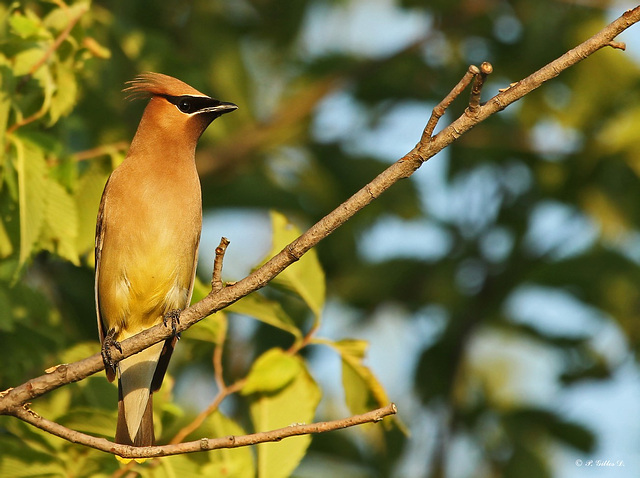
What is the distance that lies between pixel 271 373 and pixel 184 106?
1617 millimetres

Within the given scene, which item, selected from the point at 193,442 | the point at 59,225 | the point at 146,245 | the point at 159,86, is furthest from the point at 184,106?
the point at 193,442

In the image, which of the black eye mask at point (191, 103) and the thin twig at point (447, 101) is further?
the black eye mask at point (191, 103)

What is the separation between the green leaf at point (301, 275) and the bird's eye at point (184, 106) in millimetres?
1157

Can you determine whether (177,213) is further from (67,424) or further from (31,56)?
(67,424)

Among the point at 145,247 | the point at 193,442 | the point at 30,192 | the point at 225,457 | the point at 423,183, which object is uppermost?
the point at 423,183

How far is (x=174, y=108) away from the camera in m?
4.66

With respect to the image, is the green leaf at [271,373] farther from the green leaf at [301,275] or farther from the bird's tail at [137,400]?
the bird's tail at [137,400]

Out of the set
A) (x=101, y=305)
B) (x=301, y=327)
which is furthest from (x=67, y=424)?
(x=301, y=327)

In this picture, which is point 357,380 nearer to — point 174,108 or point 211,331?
point 211,331

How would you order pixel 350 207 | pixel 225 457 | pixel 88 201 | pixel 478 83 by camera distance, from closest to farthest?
pixel 478 83 < pixel 350 207 < pixel 225 457 < pixel 88 201

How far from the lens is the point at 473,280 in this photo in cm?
623

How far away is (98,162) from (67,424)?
1300 mm

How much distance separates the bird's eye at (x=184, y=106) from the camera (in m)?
4.62

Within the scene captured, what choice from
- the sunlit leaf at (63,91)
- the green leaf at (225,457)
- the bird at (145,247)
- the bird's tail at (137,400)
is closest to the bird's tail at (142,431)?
the bird's tail at (137,400)
